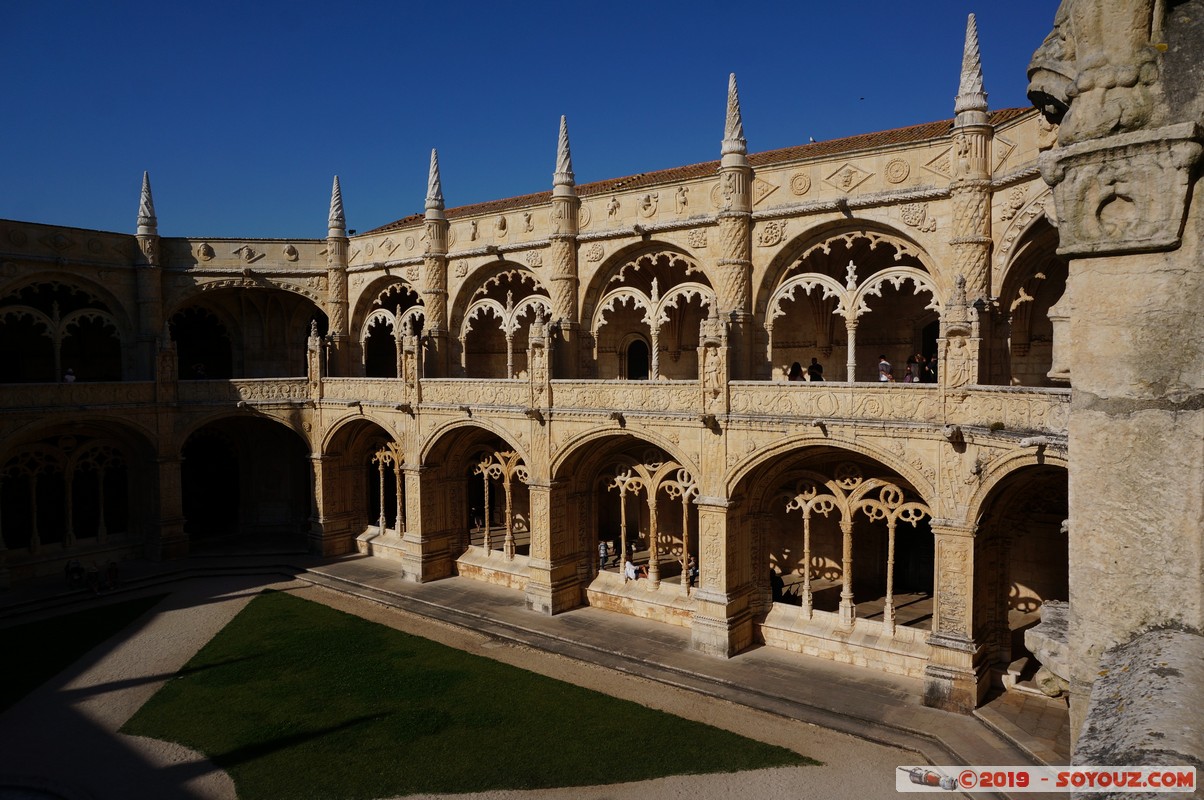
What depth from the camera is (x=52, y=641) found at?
691 inches

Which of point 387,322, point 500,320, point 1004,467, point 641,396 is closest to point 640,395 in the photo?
point 641,396

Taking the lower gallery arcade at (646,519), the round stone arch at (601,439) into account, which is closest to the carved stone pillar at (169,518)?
the lower gallery arcade at (646,519)

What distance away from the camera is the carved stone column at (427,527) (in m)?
22.1

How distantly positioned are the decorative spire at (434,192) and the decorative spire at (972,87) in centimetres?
1447

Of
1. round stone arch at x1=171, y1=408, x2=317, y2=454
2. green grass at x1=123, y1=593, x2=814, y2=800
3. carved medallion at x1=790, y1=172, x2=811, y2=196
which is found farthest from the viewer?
round stone arch at x1=171, y1=408, x2=317, y2=454

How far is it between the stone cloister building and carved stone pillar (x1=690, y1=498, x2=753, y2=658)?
6 cm

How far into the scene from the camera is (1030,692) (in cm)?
1352

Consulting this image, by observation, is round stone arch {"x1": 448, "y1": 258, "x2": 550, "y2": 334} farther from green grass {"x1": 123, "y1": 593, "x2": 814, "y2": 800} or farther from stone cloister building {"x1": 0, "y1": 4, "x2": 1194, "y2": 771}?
green grass {"x1": 123, "y1": 593, "x2": 814, "y2": 800}

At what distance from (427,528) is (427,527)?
0.03 m

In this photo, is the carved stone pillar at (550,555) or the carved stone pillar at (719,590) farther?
the carved stone pillar at (550,555)

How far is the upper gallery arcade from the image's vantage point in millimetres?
14188

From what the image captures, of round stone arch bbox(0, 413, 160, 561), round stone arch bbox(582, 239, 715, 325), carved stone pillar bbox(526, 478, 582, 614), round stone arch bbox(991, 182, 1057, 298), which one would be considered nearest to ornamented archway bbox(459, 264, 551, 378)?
round stone arch bbox(582, 239, 715, 325)

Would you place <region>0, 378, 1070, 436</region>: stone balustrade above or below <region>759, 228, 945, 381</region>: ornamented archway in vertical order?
Result: below

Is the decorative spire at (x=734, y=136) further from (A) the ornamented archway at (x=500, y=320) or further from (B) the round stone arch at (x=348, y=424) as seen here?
(B) the round stone arch at (x=348, y=424)
